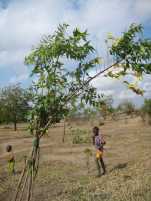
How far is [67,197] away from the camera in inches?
470

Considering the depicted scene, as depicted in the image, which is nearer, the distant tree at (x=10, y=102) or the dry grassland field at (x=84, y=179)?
the dry grassland field at (x=84, y=179)

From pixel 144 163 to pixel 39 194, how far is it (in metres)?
5.49

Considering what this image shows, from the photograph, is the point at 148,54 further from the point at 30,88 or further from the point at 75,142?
the point at 75,142

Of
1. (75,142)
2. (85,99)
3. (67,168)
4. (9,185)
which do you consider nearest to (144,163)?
(67,168)

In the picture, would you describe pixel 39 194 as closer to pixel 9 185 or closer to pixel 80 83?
pixel 9 185

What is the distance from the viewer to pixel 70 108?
8.20 metres

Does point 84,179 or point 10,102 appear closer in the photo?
point 84,179

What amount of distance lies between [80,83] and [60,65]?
45 centimetres

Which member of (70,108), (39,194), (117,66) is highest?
(117,66)

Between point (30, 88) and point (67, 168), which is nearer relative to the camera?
point (30, 88)

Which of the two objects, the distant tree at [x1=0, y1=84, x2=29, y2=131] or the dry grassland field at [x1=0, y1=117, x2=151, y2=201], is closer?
the dry grassland field at [x1=0, y1=117, x2=151, y2=201]

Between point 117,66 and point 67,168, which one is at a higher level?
point 117,66

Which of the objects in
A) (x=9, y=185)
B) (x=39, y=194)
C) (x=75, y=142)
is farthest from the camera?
(x=75, y=142)

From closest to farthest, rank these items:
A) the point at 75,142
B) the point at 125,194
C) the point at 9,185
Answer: the point at 125,194, the point at 9,185, the point at 75,142
